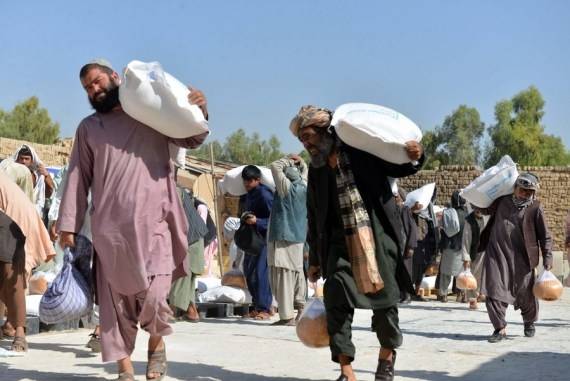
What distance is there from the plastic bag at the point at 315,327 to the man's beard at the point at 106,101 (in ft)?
5.52

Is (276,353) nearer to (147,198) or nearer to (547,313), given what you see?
(147,198)

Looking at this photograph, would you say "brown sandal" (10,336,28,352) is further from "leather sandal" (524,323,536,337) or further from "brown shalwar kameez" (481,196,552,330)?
"leather sandal" (524,323,536,337)

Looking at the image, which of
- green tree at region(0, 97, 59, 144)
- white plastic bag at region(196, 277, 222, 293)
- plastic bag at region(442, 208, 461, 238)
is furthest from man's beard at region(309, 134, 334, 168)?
green tree at region(0, 97, 59, 144)

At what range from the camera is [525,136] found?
7200 cm

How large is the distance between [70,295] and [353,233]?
170cm

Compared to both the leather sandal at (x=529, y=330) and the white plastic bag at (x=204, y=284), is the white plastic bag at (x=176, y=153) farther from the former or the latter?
the white plastic bag at (x=204, y=284)

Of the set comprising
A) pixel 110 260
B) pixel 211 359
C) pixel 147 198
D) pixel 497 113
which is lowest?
pixel 211 359

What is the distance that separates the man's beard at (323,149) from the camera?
5840mm

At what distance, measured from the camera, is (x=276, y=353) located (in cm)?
754

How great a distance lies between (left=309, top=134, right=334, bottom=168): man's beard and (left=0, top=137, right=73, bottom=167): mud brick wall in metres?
19.5

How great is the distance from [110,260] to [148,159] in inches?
23.9

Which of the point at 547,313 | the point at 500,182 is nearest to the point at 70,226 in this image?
the point at 500,182

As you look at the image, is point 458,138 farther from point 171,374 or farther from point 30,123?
point 171,374

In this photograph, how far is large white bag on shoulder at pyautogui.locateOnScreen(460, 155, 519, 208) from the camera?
9.30m
